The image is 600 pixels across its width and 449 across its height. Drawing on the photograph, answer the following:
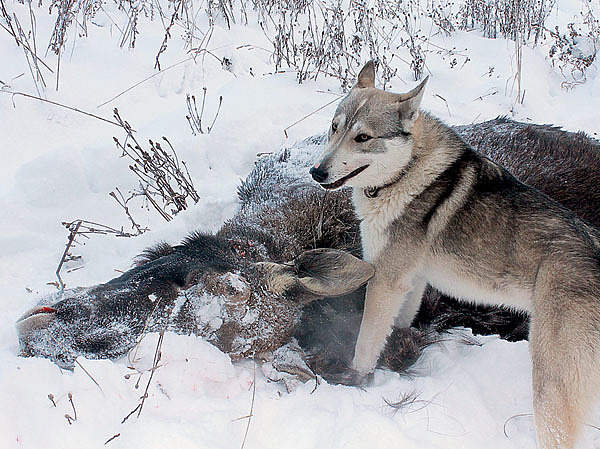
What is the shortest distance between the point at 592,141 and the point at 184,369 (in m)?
3.27

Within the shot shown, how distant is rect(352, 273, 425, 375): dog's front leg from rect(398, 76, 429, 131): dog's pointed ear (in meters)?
0.85

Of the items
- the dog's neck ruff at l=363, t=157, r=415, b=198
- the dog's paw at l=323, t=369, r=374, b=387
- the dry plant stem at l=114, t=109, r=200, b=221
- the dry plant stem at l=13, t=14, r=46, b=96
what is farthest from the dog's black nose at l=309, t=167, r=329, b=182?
the dry plant stem at l=13, t=14, r=46, b=96

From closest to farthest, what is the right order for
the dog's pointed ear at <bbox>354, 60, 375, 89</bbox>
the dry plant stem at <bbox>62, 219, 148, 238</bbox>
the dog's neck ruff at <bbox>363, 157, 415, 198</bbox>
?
the dog's neck ruff at <bbox>363, 157, 415, 198</bbox>
the dog's pointed ear at <bbox>354, 60, 375, 89</bbox>
the dry plant stem at <bbox>62, 219, 148, 238</bbox>

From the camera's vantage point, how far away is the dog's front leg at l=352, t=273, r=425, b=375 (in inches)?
131

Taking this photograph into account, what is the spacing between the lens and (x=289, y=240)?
12.8 ft

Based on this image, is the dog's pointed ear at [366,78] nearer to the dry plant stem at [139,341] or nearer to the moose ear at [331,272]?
the moose ear at [331,272]

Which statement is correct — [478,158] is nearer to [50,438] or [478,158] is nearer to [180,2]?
[50,438]

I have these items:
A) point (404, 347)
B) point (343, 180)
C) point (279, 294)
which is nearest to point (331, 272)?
point (279, 294)

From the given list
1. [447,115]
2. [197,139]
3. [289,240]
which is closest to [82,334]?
[289,240]

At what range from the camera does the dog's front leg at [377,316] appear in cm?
333

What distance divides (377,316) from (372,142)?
0.95 metres

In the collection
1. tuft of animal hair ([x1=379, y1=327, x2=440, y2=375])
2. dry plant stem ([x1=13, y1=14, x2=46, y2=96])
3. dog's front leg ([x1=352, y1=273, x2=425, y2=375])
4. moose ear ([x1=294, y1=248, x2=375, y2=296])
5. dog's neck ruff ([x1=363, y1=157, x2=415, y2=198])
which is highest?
dog's neck ruff ([x1=363, y1=157, x2=415, y2=198])

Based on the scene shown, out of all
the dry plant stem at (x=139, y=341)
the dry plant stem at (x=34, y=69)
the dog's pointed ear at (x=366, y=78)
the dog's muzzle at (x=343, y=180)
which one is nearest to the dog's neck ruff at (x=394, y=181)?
the dog's muzzle at (x=343, y=180)

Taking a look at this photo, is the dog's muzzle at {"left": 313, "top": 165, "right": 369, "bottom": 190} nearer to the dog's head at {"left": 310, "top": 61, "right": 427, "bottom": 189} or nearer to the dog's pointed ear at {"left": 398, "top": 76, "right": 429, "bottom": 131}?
the dog's head at {"left": 310, "top": 61, "right": 427, "bottom": 189}
